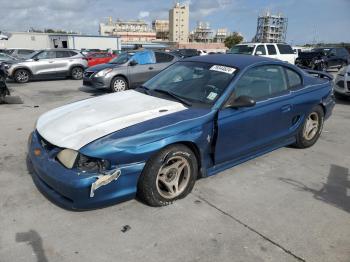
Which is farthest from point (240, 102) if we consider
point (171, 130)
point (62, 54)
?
point (62, 54)

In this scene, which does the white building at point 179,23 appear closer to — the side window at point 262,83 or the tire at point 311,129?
the tire at point 311,129

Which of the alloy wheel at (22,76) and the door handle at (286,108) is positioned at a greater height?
the door handle at (286,108)

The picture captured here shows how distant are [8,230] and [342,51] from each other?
80.2 ft

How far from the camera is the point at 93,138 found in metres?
3.06

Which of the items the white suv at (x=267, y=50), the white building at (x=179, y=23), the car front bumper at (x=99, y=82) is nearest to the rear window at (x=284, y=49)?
the white suv at (x=267, y=50)

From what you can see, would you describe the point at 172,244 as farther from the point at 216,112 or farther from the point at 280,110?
the point at 280,110

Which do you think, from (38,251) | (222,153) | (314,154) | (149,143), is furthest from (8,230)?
(314,154)

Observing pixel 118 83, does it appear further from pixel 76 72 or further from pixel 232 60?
pixel 232 60

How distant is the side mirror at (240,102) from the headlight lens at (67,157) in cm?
177

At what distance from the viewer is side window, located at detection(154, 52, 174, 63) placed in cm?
1175

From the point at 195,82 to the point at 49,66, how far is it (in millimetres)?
12111

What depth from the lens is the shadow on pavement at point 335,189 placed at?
359cm

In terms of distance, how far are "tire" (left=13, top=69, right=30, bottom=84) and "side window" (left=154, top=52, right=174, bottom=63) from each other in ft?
20.2

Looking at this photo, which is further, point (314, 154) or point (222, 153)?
point (314, 154)
